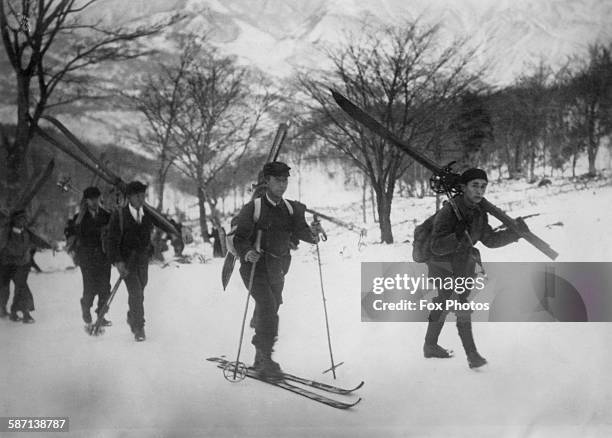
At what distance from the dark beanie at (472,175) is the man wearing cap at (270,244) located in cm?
92

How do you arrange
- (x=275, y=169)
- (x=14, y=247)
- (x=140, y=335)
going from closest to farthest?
1. (x=275, y=169)
2. (x=140, y=335)
3. (x=14, y=247)

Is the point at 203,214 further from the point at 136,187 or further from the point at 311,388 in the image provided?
the point at 311,388

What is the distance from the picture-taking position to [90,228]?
325 centimetres

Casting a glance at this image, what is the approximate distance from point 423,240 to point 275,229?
0.87 m

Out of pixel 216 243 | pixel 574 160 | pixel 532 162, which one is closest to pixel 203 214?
pixel 216 243

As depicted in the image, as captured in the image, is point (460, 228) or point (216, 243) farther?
point (216, 243)

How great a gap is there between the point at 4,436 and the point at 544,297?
3577 millimetres

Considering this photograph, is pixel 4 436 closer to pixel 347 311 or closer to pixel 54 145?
pixel 54 145

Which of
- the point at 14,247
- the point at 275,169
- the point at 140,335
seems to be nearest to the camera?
the point at 275,169

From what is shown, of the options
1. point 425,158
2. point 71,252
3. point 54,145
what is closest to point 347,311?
point 425,158

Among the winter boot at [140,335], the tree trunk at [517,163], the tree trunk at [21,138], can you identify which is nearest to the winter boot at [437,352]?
the tree trunk at [517,163]

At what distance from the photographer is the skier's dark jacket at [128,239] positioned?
10.3 feet

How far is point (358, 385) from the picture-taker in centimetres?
291

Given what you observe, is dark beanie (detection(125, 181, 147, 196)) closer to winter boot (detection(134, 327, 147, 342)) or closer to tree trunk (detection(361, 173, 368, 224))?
winter boot (detection(134, 327, 147, 342))
